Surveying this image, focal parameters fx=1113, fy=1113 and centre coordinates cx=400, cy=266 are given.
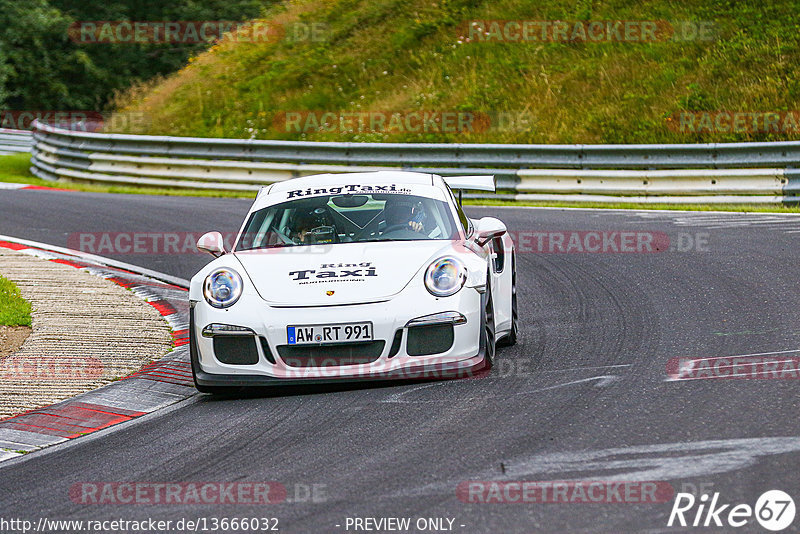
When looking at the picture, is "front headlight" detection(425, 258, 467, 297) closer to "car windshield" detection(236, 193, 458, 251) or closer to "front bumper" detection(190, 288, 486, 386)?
"front bumper" detection(190, 288, 486, 386)

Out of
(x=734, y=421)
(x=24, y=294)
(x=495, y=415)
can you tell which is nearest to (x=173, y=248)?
(x=24, y=294)

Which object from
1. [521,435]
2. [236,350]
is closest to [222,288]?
[236,350]

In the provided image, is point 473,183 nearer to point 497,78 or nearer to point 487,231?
point 487,231

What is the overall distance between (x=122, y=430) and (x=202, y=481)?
54.8 inches

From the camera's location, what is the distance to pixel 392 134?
2272 centimetres

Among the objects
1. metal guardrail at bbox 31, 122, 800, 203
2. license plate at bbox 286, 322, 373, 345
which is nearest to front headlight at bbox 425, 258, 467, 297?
license plate at bbox 286, 322, 373, 345

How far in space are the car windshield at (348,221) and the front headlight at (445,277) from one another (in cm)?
66

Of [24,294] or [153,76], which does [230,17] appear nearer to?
[153,76]

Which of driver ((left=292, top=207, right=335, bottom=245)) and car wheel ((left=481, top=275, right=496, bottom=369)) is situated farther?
driver ((left=292, top=207, right=335, bottom=245))

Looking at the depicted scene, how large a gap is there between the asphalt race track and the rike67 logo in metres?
0.04

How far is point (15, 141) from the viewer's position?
29.4 m

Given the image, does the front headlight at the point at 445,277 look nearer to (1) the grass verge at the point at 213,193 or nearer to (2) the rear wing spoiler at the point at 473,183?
(2) the rear wing spoiler at the point at 473,183

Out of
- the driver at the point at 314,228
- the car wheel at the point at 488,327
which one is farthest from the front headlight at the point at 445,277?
the driver at the point at 314,228

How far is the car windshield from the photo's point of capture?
25.0ft
